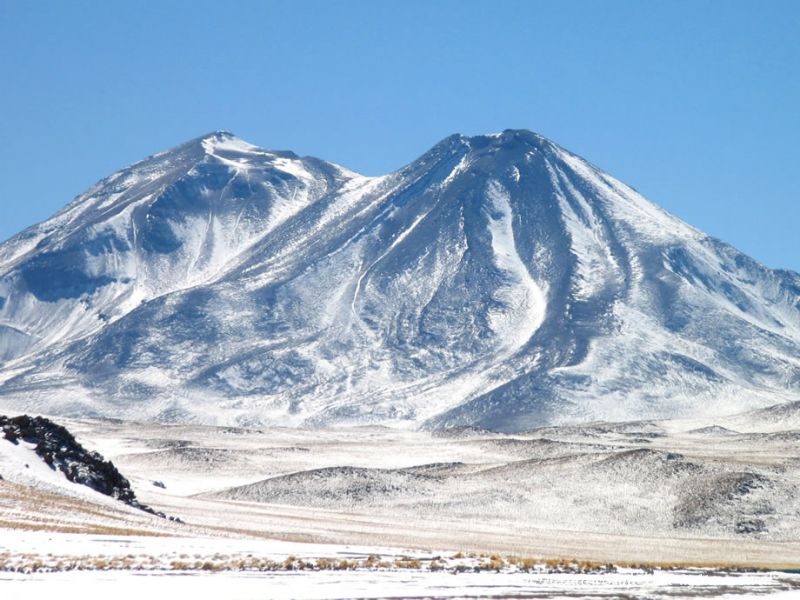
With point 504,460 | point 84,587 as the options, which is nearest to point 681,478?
point 504,460

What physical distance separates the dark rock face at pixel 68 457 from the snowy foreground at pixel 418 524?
5.82 ft

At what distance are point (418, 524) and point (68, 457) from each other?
731 inches

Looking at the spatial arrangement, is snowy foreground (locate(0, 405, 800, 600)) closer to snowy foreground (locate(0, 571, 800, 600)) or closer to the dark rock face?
snowy foreground (locate(0, 571, 800, 600))

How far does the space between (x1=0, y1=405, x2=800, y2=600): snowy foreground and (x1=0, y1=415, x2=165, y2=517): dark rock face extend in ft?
5.82

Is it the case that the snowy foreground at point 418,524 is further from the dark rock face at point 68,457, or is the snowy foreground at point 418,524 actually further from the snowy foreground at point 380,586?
the dark rock face at point 68,457

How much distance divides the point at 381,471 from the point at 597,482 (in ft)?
50.2

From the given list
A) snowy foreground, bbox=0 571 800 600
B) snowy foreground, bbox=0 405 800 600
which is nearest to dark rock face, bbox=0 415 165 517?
snowy foreground, bbox=0 405 800 600

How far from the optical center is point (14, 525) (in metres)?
42.0

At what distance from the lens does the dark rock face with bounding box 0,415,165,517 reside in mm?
60750

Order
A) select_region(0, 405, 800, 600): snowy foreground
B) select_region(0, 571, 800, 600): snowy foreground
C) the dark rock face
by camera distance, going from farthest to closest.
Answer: the dark rock face, select_region(0, 405, 800, 600): snowy foreground, select_region(0, 571, 800, 600): snowy foreground

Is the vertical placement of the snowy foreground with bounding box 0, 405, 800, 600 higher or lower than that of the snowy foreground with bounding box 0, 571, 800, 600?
higher

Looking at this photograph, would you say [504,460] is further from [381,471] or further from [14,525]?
[14,525]

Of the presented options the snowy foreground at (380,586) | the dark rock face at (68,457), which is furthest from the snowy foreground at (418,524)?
the dark rock face at (68,457)

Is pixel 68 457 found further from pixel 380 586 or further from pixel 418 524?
pixel 380 586
